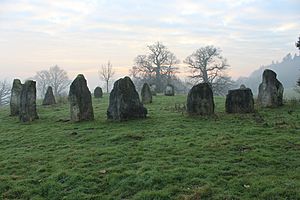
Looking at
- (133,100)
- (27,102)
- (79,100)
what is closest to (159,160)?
(133,100)

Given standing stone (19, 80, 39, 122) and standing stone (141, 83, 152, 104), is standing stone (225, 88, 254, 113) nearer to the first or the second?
standing stone (19, 80, 39, 122)

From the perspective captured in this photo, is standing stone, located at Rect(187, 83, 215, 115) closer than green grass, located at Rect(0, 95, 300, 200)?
No

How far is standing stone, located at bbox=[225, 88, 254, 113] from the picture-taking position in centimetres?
2262

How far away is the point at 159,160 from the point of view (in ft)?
42.3

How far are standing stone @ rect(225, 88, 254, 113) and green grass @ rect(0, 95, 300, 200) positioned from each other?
6.49ft

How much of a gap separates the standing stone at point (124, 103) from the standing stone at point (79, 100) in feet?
5.65

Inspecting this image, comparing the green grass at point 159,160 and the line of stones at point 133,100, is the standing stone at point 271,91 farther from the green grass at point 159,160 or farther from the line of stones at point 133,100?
→ the green grass at point 159,160

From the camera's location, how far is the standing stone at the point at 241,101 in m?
22.6

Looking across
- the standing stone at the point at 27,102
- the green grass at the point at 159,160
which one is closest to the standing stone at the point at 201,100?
the green grass at the point at 159,160

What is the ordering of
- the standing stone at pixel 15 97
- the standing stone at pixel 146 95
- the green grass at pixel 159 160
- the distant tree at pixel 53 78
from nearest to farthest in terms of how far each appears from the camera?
the green grass at pixel 159 160 < the standing stone at pixel 15 97 < the standing stone at pixel 146 95 < the distant tree at pixel 53 78

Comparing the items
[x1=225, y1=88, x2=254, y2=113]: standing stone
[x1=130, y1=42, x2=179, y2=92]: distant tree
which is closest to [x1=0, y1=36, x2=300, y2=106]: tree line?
[x1=130, y1=42, x2=179, y2=92]: distant tree

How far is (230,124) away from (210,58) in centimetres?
5883

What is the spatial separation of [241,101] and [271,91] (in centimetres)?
345

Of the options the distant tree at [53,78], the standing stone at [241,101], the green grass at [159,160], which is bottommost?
the green grass at [159,160]
